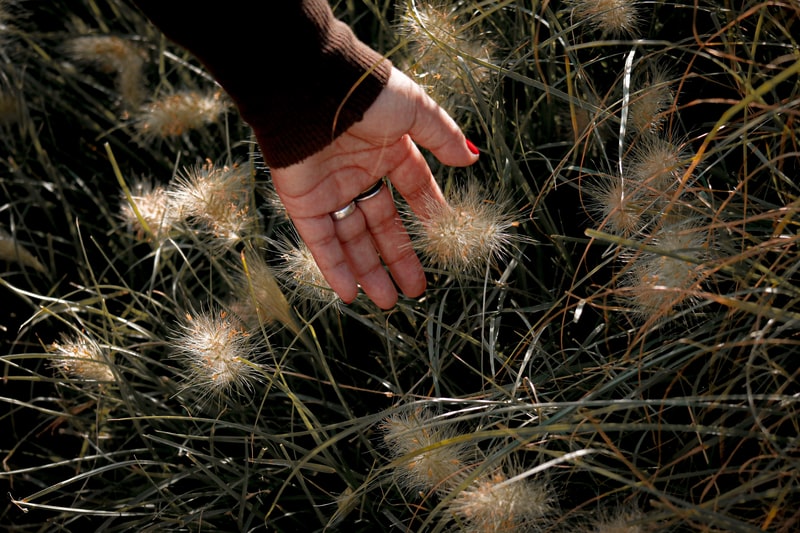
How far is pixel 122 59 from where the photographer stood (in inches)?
72.4

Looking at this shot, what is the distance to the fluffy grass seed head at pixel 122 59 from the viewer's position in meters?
1.80

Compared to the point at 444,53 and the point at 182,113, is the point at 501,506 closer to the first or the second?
the point at 444,53

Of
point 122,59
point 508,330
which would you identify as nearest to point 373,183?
point 508,330

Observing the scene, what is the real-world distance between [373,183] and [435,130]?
17cm

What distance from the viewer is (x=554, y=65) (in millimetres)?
1434

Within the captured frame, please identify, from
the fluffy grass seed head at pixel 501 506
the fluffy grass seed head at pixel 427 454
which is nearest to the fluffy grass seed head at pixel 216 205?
the fluffy grass seed head at pixel 427 454

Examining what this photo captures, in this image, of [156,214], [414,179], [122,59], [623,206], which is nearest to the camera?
[623,206]

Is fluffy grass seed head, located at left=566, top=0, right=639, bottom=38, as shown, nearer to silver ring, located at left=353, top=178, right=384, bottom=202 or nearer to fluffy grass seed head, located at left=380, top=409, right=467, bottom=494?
silver ring, located at left=353, top=178, right=384, bottom=202

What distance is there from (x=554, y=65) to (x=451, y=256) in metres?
0.56

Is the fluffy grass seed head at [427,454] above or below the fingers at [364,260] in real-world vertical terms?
below

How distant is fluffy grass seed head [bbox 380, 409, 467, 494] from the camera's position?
3.40 feet

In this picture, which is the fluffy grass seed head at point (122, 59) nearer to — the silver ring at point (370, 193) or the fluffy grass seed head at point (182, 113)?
the fluffy grass seed head at point (182, 113)

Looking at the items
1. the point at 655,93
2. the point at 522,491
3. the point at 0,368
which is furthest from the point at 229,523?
the point at 655,93

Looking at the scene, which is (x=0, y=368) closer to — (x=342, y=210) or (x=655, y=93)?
(x=342, y=210)
